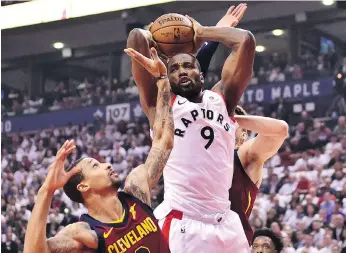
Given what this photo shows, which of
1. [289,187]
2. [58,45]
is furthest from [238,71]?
[58,45]

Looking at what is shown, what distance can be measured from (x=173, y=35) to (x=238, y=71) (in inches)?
18.7

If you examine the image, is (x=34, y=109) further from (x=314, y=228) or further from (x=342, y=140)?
(x=314, y=228)

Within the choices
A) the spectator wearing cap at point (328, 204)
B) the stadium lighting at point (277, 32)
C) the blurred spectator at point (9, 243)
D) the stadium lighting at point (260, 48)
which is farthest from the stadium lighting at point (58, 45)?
the spectator wearing cap at point (328, 204)

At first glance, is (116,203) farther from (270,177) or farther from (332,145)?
(332,145)

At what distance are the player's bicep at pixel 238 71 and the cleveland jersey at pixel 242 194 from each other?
0.60 metres

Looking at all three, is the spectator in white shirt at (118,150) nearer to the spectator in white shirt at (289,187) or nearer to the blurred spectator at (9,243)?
the blurred spectator at (9,243)

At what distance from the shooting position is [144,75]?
16.0 ft

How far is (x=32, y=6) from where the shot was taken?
1574cm

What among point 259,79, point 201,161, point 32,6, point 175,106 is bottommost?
point 201,161

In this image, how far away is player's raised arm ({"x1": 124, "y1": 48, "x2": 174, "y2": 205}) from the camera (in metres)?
4.37

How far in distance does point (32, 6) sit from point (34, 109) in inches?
287

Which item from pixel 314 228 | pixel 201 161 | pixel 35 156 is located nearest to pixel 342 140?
pixel 314 228

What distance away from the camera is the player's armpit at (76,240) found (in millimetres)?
3828

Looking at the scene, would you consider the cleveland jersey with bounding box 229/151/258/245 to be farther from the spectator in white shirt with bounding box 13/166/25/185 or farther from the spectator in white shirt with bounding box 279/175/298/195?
the spectator in white shirt with bounding box 13/166/25/185
